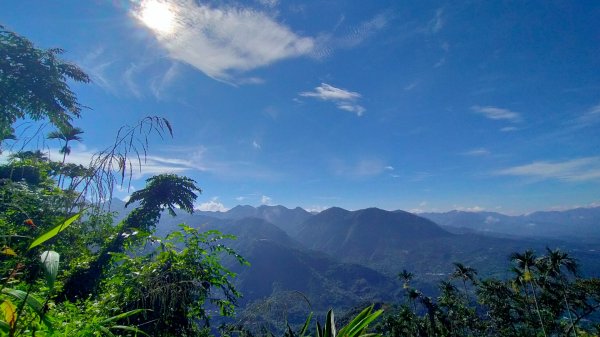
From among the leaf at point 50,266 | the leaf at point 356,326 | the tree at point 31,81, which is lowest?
the leaf at point 356,326

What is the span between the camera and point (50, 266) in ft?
3.21

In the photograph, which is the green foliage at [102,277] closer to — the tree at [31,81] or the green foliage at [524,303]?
the tree at [31,81]

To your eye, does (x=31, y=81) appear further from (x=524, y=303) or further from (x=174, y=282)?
(x=524, y=303)

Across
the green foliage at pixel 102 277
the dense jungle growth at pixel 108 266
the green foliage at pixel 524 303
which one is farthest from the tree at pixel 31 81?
the green foliage at pixel 524 303

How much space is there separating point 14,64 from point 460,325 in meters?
78.5

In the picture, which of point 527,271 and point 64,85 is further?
point 527,271

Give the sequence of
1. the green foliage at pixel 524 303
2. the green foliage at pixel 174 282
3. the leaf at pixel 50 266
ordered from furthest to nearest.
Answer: the green foliage at pixel 524 303, the green foliage at pixel 174 282, the leaf at pixel 50 266

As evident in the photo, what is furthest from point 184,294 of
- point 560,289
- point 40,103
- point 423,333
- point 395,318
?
point 395,318

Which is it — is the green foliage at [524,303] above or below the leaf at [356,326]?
below

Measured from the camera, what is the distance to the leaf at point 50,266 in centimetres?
94

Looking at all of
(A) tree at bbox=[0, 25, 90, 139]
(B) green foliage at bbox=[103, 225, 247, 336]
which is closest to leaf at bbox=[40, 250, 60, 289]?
(B) green foliage at bbox=[103, 225, 247, 336]

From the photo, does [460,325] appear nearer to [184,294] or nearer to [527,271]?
[527,271]

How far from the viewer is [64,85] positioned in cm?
2767

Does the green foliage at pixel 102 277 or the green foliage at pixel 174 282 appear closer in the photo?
the green foliage at pixel 102 277
